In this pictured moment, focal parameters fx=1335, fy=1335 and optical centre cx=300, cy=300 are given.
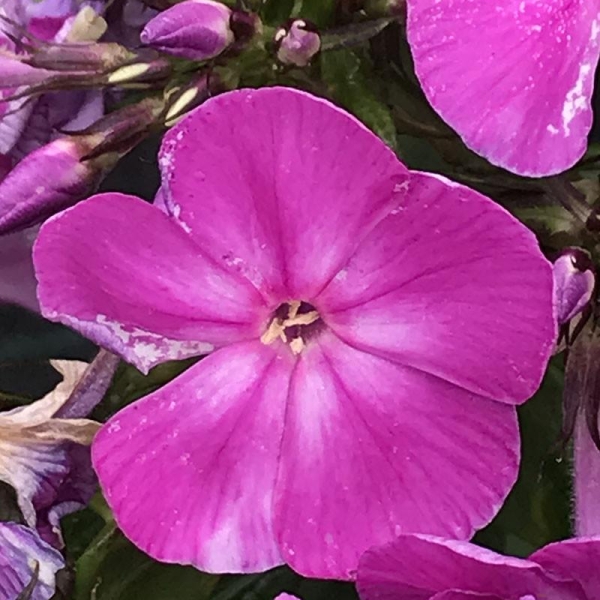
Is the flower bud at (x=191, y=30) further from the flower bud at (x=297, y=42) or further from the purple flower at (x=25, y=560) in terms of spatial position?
the purple flower at (x=25, y=560)

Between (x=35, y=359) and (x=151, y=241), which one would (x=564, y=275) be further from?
(x=35, y=359)

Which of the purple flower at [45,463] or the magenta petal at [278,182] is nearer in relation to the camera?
the magenta petal at [278,182]

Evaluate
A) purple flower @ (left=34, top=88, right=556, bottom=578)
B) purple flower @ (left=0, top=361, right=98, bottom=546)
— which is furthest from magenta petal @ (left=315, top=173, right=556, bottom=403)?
purple flower @ (left=0, top=361, right=98, bottom=546)

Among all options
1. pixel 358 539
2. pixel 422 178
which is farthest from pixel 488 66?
pixel 358 539

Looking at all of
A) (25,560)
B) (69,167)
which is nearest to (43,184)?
(69,167)

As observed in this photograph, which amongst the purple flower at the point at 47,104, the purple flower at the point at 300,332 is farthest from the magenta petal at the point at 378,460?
the purple flower at the point at 47,104

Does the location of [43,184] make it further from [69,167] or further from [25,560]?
[25,560]

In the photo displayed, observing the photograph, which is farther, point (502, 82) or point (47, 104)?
point (47, 104)
